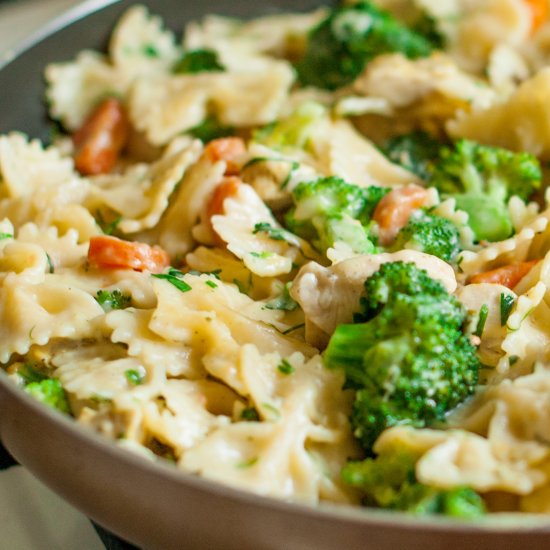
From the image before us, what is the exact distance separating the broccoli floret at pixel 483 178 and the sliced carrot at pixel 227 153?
82 centimetres

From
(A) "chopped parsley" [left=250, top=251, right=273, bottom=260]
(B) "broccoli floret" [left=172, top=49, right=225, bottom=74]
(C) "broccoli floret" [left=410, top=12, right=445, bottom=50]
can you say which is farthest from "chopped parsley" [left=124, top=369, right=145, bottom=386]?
(C) "broccoli floret" [left=410, top=12, right=445, bottom=50]

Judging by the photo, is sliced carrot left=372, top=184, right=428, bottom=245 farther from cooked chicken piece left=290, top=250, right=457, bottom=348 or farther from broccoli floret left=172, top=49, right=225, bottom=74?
broccoli floret left=172, top=49, right=225, bottom=74

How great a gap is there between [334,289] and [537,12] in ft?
8.93

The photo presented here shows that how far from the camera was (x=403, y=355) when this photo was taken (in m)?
2.34

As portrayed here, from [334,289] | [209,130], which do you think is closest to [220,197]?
[334,289]

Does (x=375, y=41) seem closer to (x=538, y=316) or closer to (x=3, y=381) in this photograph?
(x=538, y=316)

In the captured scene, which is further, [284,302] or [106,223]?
[106,223]

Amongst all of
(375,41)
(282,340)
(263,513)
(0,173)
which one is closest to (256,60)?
(375,41)

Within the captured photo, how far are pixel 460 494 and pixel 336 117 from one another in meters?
2.19

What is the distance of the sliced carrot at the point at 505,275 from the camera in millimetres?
2951

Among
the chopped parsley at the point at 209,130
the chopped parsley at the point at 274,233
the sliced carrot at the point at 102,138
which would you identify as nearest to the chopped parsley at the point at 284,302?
the chopped parsley at the point at 274,233

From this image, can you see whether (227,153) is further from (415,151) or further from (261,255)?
(415,151)

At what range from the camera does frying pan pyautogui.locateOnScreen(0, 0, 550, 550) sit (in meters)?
1.78

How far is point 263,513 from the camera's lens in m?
1.85
